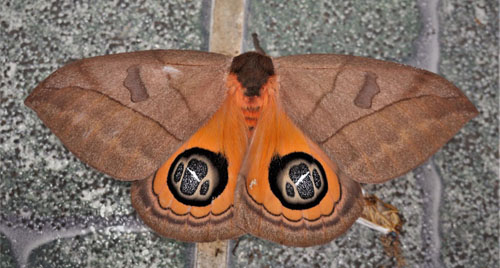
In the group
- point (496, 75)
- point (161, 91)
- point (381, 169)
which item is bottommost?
point (381, 169)

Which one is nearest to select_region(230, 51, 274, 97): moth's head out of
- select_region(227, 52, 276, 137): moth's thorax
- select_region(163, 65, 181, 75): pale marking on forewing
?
select_region(227, 52, 276, 137): moth's thorax

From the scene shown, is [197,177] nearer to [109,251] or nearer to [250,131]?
[250,131]

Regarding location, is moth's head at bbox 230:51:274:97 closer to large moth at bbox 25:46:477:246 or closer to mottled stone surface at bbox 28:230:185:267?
large moth at bbox 25:46:477:246

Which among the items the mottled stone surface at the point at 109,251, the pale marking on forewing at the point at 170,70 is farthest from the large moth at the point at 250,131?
the mottled stone surface at the point at 109,251

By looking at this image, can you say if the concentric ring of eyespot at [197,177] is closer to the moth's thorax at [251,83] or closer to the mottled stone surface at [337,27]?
the moth's thorax at [251,83]

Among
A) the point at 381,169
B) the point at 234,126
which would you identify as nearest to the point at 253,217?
the point at 234,126

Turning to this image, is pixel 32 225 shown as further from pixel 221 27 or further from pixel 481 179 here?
pixel 481 179

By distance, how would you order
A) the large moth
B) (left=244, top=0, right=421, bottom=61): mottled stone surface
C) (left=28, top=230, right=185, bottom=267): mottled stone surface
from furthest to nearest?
1. (left=244, top=0, right=421, bottom=61): mottled stone surface
2. (left=28, top=230, right=185, bottom=267): mottled stone surface
3. the large moth
